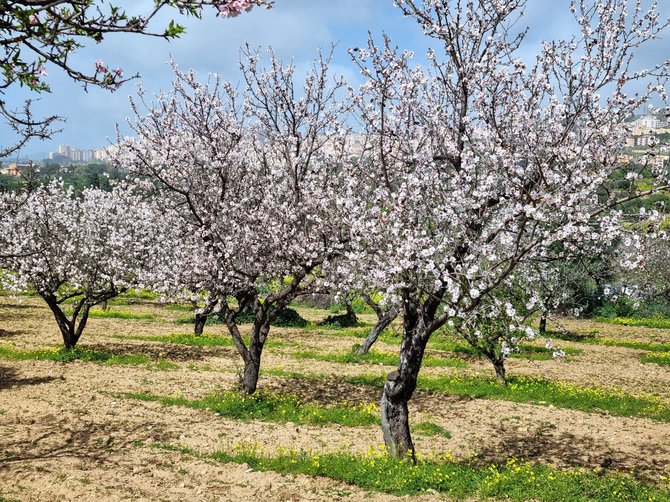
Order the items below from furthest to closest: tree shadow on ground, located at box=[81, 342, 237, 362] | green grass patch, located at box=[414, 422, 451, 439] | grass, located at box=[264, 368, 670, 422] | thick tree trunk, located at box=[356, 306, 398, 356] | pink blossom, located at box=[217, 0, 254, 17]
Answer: thick tree trunk, located at box=[356, 306, 398, 356] → tree shadow on ground, located at box=[81, 342, 237, 362] → grass, located at box=[264, 368, 670, 422] → green grass patch, located at box=[414, 422, 451, 439] → pink blossom, located at box=[217, 0, 254, 17]

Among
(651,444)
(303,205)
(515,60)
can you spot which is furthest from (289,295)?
(651,444)

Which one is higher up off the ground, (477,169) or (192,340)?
(477,169)

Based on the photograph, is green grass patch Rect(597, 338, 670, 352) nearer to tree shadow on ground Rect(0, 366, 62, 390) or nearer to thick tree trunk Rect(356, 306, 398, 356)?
thick tree trunk Rect(356, 306, 398, 356)

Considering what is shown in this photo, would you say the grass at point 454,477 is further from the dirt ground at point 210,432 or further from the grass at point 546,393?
the grass at point 546,393

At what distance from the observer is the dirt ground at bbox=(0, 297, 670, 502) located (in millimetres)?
9633

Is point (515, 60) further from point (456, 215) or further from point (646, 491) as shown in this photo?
point (646, 491)

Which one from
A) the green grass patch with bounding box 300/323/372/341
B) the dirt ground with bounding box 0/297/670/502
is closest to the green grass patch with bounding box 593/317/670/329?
the dirt ground with bounding box 0/297/670/502

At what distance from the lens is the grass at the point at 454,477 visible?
363 inches

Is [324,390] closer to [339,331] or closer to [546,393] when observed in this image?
[546,393]

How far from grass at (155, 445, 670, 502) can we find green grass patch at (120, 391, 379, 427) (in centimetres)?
308

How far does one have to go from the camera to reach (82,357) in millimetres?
20969

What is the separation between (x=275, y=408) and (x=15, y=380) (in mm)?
8612

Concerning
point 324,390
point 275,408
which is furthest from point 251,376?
point 324,390

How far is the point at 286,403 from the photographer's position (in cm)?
1560
